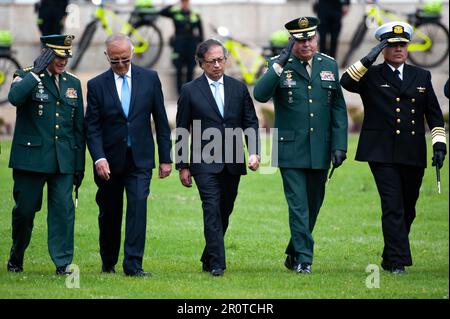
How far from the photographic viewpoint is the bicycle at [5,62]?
92.3 feet

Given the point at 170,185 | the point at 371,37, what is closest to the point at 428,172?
the point at 170,185

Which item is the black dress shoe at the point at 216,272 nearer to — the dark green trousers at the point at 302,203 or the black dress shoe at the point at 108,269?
the dark green trousers at the point at 302,203

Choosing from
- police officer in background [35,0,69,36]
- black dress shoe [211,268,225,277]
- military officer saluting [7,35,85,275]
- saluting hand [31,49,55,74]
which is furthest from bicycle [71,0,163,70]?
black dress shoe [211,268,225,277]

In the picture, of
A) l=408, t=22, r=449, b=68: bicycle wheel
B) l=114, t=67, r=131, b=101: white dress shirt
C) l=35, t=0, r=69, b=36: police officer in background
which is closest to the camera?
l=114, t=67, r=131, b=101: white dress shirt

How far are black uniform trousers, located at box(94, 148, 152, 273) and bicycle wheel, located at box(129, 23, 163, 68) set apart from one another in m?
15.3

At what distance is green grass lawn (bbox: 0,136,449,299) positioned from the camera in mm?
12953

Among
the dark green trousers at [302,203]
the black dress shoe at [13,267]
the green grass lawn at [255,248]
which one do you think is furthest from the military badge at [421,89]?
the black dress shoe at [13,267]

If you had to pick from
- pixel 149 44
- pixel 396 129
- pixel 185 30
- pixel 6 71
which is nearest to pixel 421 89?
pixel 396 129

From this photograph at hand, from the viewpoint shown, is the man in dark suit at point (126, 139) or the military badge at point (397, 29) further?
the military badge at point (397, 29)

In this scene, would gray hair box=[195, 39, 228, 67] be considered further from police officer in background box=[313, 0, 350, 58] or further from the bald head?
police officer in background box=[313, 0, 350, 58]

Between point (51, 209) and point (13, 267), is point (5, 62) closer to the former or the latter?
point (13, 267)

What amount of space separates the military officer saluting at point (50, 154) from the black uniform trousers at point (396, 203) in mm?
2660
